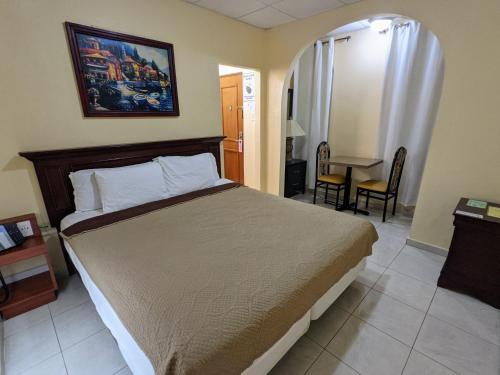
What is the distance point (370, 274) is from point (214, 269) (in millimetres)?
1624

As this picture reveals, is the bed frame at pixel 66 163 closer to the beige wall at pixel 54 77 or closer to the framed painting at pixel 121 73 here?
the beige wall at pixel 54 77

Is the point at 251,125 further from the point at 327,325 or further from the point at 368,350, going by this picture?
the point at 368,350

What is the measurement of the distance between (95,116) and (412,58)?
143 inches

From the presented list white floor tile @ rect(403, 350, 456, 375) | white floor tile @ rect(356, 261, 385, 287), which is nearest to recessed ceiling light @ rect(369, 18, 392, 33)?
white floor tile @ rect(356, 261, 385, 287)

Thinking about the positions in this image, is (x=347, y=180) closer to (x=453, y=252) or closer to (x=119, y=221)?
(x=453, y=252)

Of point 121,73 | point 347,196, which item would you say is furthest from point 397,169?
point 121,73

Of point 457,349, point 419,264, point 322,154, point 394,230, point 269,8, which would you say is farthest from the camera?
point 322,154

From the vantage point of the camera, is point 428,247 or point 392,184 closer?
point 428,247

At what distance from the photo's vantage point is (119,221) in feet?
6.15

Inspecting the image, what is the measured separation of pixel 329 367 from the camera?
139 centimetres

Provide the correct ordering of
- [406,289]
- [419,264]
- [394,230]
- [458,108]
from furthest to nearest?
1. [394,230]
2. [419,264]
3. [458,108]
4. [406,289]

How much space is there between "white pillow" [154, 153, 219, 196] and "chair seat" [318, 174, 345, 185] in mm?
1785

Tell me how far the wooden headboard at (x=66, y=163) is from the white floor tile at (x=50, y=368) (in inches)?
40.9

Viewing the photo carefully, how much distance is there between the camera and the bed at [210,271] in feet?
3.13
